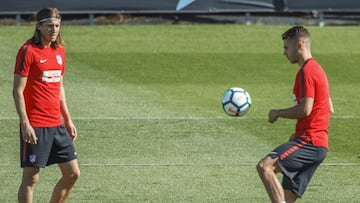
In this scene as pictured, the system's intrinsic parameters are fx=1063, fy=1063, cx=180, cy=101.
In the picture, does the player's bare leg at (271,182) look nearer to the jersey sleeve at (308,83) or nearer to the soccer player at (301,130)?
the soccer player at (301,130)

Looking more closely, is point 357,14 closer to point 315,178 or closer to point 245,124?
point 245,124

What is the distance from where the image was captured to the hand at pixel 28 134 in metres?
9.89

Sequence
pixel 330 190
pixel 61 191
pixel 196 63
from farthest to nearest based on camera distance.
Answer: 1. pixel 196 63
2. pixel 330 190
3. pixel 61 191

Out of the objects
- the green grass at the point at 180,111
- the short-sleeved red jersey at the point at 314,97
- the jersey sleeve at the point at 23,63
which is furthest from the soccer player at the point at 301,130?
the jersey sleeve at the point at 23,63

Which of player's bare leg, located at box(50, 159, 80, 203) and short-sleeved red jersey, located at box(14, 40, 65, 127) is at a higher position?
short-sleeved red jersey, located at box(14, 40, 65, 127)

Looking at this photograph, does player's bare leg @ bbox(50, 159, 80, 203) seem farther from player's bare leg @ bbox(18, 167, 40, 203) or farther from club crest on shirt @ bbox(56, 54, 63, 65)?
club crest on shirt @ bbox(56, 54, 63, 65)

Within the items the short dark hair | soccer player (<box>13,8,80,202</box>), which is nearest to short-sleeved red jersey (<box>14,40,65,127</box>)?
soccer player (<box>13,8,80,202</box>)

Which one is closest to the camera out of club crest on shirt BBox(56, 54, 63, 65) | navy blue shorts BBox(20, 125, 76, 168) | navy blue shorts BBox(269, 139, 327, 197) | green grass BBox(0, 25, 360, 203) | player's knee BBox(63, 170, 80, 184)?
navy blue shorts BBox(269, 139, 327, 197)

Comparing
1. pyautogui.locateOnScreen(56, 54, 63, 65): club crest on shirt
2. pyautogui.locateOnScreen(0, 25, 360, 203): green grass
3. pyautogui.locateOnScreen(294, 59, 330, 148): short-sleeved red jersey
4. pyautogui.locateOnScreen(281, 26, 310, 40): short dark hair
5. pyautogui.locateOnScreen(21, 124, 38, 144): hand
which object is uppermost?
pyautogui.locateOnScreen(281, 26, 310, 40): short dark hair

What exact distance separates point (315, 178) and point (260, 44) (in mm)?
11553

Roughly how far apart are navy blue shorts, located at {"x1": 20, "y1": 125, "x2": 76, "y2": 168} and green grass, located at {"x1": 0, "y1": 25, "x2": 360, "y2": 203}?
1.31m

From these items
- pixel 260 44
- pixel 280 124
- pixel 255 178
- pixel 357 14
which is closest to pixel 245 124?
pixel 280 124

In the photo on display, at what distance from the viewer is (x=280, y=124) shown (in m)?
16.9

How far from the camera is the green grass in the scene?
12.4 meters
